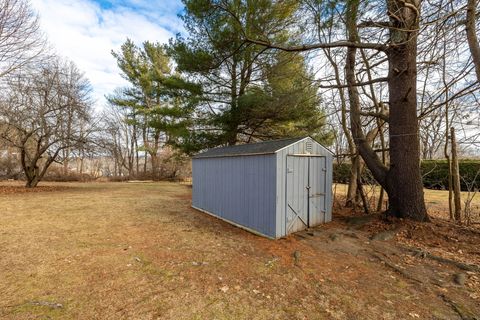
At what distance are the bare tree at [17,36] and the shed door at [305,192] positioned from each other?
1191 centimetres

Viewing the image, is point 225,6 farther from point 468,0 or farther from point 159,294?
point 159,294

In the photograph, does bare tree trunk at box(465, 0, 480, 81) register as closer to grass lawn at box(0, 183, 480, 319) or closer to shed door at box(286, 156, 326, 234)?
shed door at box(286, 156, 326, 234)

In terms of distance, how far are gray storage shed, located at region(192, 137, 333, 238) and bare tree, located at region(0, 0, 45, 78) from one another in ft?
32.4

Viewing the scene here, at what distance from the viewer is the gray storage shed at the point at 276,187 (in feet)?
15.5

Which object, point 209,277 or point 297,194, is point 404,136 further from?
point 209,277

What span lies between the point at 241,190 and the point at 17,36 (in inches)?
446

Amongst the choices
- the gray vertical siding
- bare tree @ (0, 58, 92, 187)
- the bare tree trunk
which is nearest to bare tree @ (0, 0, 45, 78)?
bare tree @ (0, 58, 92, 187)

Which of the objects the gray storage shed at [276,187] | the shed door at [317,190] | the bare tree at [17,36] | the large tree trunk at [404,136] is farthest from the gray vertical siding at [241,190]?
the bare tree at [17,36]

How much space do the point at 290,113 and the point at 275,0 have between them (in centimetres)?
377

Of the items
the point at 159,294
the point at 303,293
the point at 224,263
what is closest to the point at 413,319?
the point at 303,293

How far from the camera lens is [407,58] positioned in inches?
191

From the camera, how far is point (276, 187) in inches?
181

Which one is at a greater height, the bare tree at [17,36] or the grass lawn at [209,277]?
the bare tree at [17,36]

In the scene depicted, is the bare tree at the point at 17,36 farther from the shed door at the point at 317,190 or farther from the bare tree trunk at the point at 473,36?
the bare tree trunk at the point at 473,36
